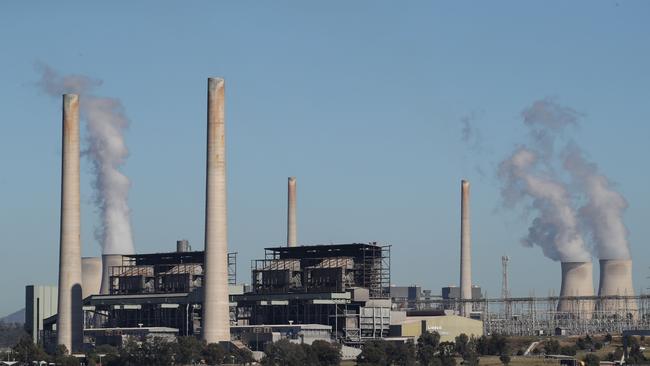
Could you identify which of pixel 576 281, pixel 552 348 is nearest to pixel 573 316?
pixel 576 281

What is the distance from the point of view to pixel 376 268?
14312 centimetres

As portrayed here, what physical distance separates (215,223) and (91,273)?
51177mm

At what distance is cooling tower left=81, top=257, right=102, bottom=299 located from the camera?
522 ft

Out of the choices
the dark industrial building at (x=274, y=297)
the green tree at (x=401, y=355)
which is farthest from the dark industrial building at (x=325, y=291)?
the green tree at (x=401, y=355)

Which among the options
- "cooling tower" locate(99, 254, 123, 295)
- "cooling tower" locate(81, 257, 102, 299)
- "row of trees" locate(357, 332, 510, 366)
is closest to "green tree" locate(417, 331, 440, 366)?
"row of trees" locate(357, 332, 510, 366)

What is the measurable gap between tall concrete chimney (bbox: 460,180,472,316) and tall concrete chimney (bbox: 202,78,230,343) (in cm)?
6565

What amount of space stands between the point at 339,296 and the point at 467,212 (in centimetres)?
4593

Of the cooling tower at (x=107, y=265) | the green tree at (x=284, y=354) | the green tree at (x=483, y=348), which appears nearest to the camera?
the green tree at (x=284, y=354)

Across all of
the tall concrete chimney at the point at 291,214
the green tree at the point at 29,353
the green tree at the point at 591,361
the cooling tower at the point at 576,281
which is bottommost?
the green tree at the point at 29,353

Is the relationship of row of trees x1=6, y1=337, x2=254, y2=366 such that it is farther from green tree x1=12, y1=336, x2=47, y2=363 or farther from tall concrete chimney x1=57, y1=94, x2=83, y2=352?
tall concrete chimney x1=57, y1=94, x2=83, y2=352

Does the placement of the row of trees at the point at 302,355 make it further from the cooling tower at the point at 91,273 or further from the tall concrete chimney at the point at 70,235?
the cooling tower at the point at 91,273

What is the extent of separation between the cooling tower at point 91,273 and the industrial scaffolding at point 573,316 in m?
52.1

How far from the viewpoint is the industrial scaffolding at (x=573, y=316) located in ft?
535

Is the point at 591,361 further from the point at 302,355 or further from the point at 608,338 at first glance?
the point at 608,338
